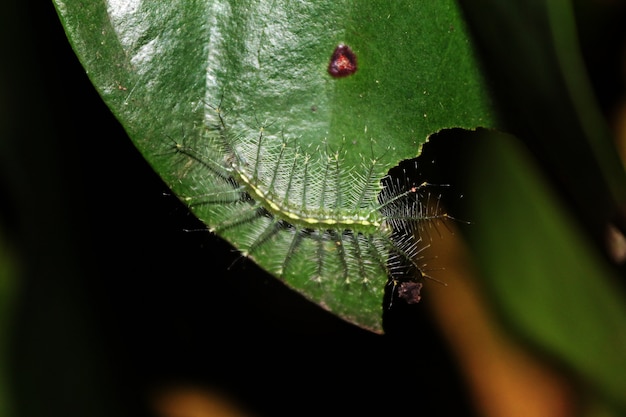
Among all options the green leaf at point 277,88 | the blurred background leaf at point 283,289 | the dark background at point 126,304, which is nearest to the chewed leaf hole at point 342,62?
the green leaf at point 277,88

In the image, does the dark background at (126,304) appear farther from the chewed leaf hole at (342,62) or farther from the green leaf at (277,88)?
the chewed leaf hole at (342,62)

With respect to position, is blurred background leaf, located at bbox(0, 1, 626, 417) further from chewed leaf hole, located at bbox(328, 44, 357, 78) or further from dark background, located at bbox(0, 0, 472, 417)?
chewed leaf hole, located at bbox(328, 44, 357, 78)

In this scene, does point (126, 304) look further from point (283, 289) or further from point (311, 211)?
point (311, 211)

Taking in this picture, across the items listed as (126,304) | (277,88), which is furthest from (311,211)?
(126,304)

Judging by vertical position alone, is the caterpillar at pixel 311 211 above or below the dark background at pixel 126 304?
above

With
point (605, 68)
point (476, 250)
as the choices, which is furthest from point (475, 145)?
point (605, 68)

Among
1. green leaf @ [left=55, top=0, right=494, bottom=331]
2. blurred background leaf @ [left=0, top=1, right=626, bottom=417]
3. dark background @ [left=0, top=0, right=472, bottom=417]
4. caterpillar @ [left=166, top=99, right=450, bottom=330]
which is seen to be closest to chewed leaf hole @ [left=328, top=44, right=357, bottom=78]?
green leaf @ [left=55, top=0, right=494, bottom=331]

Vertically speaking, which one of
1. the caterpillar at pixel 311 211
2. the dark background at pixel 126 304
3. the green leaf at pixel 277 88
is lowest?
the dark background at pixel 126 304
